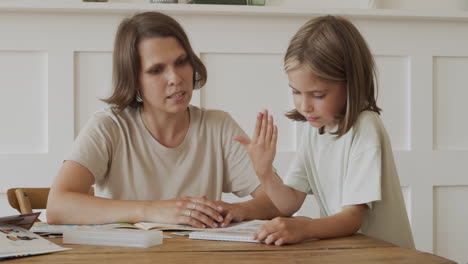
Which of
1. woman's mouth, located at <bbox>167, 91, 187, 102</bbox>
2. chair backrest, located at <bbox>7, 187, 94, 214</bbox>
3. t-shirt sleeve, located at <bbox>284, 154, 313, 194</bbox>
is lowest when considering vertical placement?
chair backrest, located at <bbox>7, 187, 94, 214</bbox>

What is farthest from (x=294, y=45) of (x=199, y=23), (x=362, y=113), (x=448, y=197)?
(x=448, y=197)

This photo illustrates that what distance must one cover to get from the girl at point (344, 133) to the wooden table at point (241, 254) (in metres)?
0.20

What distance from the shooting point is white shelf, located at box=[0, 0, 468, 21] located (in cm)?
253

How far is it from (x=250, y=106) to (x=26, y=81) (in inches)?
36.2

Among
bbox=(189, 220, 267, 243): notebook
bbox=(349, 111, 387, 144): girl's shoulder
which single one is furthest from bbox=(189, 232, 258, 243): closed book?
bbox=(349, 111, 387, 144): girl's shoulder

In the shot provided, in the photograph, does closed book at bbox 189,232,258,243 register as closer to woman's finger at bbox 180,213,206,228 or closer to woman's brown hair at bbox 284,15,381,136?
woman's finger at bbox 180,213,206,228

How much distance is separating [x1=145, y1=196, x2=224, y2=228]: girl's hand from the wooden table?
20 centimetres

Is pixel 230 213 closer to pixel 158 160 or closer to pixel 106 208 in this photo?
pixel 106 208

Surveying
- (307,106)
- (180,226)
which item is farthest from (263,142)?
(180,226)

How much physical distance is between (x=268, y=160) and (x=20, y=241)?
57 cm

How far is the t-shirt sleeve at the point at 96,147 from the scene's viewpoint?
1713mm

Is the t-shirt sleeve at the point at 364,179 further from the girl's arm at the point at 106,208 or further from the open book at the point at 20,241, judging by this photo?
the open book at the point at 20,241

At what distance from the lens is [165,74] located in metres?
1.76

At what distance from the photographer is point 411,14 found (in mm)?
2734
